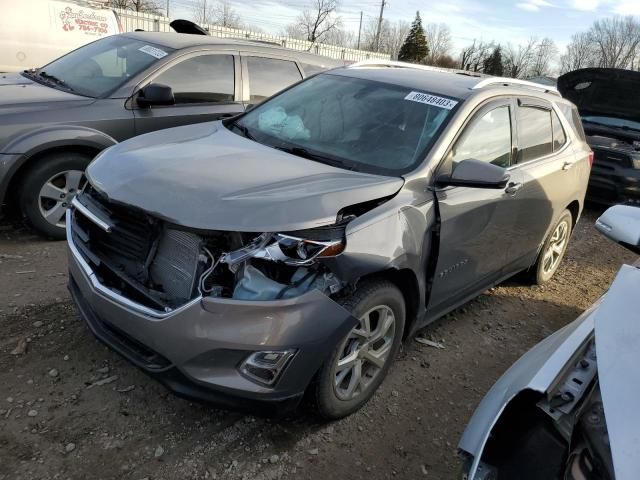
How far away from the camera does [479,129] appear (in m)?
3.45

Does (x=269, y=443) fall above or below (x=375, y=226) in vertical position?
below

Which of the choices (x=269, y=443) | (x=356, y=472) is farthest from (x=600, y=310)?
(x=269, y=443)

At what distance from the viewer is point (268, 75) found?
19.6 ft

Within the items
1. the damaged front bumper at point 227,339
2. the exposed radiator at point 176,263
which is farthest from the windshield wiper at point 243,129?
the damaged front bumper at point 227,339

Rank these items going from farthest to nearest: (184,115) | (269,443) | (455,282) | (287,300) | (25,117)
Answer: (184,115)
(25,117)
(455,282)
(269,443)
(287,300)

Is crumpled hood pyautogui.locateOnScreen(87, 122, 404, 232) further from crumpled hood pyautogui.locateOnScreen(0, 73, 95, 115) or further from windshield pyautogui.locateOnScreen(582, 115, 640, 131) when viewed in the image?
windshield pyautogui.locateOnScreen(582, 115, 640, 131)

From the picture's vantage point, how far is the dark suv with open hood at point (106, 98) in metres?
4.52

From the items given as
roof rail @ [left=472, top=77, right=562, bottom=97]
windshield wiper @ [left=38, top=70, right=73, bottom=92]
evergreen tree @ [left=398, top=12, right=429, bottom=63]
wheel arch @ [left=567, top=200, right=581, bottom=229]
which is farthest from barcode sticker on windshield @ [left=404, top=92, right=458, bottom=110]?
evergreen tree @ [left=398, top=12, right=429, bottom=63]

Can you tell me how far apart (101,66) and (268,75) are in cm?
172

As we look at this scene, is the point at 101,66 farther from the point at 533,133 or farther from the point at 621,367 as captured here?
the point at 621,367

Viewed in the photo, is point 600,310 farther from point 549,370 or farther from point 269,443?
point 269,443

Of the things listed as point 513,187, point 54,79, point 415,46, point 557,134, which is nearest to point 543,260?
point 557,134

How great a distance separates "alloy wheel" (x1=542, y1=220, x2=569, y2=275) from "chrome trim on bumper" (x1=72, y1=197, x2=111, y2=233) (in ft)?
12.2

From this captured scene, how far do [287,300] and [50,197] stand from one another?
328 centimetres
